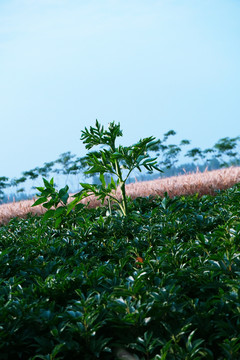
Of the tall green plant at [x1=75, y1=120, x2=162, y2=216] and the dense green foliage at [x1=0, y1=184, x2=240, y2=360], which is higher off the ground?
the tall green plant at [x1=75, y1=120, x2=162, y2=216]

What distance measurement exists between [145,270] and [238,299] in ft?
1.85

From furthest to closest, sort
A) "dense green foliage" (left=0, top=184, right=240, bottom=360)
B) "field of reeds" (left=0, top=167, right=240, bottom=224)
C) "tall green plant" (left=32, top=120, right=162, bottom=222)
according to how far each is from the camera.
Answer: "field of reeds" (left=0, top=167, right=240, bottom=224)
"tall green plant" (left=32, top=120, right=162, bottom=222)
"dense green foliage" (left=0, top=184, right=240, bottom=360)

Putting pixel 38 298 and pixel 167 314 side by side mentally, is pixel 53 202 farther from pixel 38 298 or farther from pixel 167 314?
pixel 167 314

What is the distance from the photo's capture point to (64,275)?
2154mm

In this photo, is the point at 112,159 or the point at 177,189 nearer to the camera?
the point at 112,159

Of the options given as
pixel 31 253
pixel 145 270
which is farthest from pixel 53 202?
pixel 145 270

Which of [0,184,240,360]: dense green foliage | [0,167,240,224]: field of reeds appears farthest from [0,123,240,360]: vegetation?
[0,167,240,224]: field of reeds

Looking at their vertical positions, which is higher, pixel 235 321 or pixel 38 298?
pixel 38 298

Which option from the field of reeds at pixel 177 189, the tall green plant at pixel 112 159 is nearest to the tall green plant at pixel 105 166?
the tall green plant at pixel 112 159

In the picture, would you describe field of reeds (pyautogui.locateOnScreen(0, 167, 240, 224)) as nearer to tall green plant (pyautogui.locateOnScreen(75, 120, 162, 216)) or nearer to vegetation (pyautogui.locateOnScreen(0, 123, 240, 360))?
tall green plant (pyautogui.locateOnScreen(75, 120, 162, 216))

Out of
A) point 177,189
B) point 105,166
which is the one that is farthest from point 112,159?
point 177,189

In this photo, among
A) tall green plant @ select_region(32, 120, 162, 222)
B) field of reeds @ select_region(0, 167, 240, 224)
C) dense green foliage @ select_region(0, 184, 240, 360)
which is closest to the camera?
dense green foliage @ select_region(0, 184, 240, 360)

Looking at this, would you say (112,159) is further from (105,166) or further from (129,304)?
(129,304)

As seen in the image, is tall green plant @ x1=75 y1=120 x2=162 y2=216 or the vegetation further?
tall green plant @ x1=75 y1=120 x2=162 y2=216
